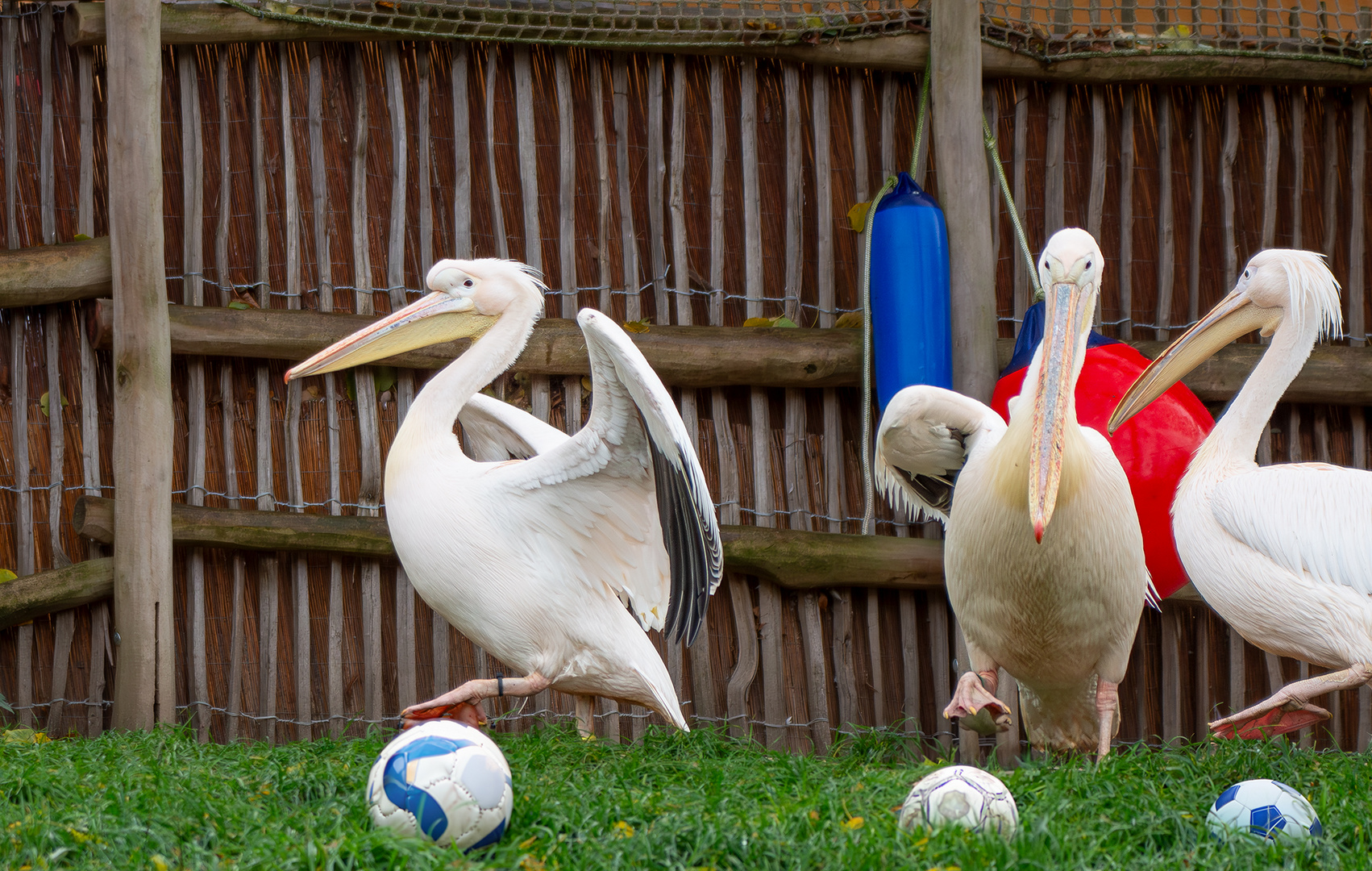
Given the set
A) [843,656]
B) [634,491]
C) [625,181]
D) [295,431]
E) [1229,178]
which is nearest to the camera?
[634,491]

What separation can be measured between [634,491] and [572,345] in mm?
1185

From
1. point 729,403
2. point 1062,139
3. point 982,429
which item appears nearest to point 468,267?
point 729,403

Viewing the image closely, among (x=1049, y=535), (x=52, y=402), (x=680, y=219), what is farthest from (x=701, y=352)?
(x=52, y=402)

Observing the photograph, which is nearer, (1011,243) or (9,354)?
(9,354)

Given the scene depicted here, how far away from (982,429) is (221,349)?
9.10 ft

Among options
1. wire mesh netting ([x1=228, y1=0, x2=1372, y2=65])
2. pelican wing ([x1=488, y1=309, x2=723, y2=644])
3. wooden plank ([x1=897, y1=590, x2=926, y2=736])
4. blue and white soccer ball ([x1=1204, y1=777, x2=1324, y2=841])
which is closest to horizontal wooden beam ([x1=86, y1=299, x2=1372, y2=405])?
wooden plank ([x1=897, y1=590, x2=926, y2=736])

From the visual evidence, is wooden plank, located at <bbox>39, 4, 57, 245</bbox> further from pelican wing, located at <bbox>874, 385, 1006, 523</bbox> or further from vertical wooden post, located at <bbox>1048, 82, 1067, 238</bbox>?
vertical wooden post, located at <bbox>1048, 82, 1067, 238</bbox>

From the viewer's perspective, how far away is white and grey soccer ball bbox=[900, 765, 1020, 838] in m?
2.27

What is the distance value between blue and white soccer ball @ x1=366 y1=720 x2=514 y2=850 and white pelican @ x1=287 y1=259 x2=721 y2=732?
1267mm

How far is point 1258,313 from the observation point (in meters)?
4.09

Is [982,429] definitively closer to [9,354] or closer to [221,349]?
[221,349]

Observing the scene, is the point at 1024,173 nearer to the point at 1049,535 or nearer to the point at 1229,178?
the point at 1229,178

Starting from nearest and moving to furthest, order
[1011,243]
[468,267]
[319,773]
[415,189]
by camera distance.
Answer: [319,773], [468,267], [415,189], [1011,243]

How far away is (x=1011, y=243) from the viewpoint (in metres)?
5.36
